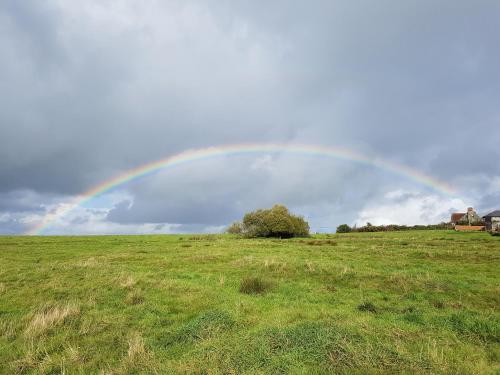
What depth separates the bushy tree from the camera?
3401 inches

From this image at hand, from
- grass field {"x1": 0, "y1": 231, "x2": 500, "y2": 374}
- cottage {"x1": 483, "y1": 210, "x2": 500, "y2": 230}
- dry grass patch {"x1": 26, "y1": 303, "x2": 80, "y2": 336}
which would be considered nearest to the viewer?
grass field {"x1": 0, "y1": 231, "x2": 500, "y2": 374}

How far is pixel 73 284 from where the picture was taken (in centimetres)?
2038

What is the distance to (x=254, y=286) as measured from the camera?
1809 centimetres

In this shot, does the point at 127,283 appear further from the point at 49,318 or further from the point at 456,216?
the point at 456,216

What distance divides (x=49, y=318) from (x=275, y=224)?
7546 centimetres

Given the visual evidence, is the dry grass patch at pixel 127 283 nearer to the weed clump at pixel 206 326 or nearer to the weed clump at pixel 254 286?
the weed clump at pixel 254 286

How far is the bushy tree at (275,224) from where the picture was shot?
86.4 metres

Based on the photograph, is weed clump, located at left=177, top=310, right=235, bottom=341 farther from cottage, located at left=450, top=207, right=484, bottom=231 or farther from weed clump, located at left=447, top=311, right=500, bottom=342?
cottage, located at left=450, top=207, right=484, bottom=231

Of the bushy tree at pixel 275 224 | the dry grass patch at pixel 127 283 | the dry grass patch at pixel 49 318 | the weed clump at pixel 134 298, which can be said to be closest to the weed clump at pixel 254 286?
the weed clump at pixel 134 298

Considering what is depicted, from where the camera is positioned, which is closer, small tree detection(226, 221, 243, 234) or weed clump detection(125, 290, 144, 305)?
weed clump detection(125, 290, 144, 305)

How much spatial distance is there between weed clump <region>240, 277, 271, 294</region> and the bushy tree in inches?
2669

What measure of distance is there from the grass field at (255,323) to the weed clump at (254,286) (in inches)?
3.1

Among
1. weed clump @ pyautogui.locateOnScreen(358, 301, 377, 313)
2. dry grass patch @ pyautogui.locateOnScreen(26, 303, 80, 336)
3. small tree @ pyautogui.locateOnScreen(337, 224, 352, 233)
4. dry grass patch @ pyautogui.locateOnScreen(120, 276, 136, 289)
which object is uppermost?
small tree @ pyautogui.locateOnScreen(337, 224, 352, 233)

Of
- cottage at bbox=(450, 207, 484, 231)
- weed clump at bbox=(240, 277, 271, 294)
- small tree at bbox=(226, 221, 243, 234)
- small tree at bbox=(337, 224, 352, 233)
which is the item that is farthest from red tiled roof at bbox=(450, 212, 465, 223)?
weed clump at bbox=(240, 277, 271, 294)
